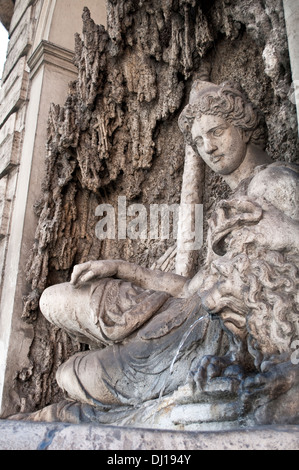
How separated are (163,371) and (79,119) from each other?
9.63 feet

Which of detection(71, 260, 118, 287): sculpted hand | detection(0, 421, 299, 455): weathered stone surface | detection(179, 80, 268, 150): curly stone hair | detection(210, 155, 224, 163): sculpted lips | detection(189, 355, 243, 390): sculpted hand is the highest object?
detection(179, 80, 268, 150): curly stone hair

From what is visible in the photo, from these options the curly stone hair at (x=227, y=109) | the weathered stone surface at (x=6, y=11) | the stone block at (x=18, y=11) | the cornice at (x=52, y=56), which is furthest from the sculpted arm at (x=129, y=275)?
the weathered stone surface at (x=6, y=11)

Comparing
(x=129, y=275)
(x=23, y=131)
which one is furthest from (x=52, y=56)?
(x=129, y=275)

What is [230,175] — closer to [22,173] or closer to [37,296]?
[37,296]

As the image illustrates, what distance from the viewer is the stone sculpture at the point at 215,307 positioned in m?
1.45

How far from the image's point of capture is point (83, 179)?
14.1 feet

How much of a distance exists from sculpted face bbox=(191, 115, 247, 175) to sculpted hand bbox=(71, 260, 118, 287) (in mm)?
725

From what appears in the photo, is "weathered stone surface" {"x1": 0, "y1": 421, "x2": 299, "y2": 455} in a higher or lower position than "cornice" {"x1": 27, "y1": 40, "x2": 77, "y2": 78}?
lower

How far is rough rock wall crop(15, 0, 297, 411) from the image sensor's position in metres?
3.54

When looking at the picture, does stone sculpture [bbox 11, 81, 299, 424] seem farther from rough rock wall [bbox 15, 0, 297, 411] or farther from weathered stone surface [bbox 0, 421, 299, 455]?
rough rock wall [bbox 15, 0, 297, 411]

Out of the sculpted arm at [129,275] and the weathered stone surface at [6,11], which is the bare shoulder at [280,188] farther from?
the weathered stone surface at [6,11]

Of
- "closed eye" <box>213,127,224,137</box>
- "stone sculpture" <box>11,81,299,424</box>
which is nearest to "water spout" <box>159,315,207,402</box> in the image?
"stone sculpture" <box>11,81,299,424</box>
